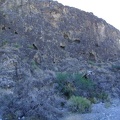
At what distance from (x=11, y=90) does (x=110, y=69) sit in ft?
53.4

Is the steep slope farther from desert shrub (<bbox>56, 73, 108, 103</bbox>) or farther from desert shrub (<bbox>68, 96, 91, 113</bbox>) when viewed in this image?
desert shrub (<bbox>68, 96, 91, 113</bbox>)

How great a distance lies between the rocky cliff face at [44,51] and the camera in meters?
15.3

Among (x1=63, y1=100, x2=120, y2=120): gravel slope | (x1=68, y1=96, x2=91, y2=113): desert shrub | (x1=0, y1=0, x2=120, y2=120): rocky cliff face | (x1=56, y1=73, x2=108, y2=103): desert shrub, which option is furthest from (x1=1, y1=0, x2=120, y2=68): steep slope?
(x1=63, y1=100, x2=120, y2=120): gravel slope

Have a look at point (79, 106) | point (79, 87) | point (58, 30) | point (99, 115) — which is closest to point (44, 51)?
point (58, 30)

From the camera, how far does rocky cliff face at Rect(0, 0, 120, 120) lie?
15.3 m

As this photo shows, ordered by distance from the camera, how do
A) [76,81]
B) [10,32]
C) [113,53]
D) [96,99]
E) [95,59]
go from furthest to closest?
1. [113,53]
2. [95,59]
3. [10,32]
4. [76,81]
5. [96,99]

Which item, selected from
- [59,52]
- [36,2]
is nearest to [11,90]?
[59,52]

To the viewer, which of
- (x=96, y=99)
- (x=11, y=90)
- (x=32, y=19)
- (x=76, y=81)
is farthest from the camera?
(x=32, y=19)

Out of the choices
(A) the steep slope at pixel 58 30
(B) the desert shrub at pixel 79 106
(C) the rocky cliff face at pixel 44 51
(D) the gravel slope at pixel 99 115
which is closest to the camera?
(D) the gravel slope at pixel 99 115

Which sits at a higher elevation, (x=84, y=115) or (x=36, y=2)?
(x=36, y=2)

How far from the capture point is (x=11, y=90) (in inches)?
674

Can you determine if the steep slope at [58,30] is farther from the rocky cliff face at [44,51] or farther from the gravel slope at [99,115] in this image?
the gravel slope at [99,115]

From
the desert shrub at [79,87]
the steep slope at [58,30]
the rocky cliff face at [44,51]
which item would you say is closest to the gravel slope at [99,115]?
the rocky cliff face at [44,51]

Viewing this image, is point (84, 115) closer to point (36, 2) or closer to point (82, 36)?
point (36, 2)
